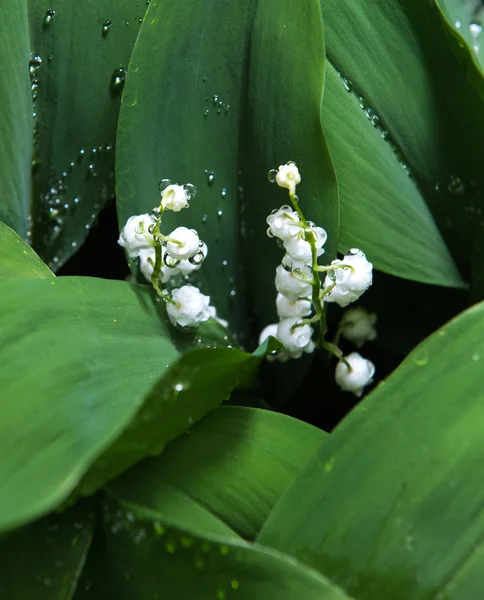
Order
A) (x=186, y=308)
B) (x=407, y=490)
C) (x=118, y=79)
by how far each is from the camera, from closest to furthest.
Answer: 1. (x=407, y=490)
2. (x=186, y=308)
3. (x=118, y=79)

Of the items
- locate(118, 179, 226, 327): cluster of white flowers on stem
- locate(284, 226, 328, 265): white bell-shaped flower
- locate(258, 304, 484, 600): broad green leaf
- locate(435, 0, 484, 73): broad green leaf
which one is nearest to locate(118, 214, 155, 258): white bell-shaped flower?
locate(118, 179, 226, 327): cluster of white flowers on stem

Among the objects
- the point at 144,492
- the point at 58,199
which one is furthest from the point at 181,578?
the point at 58,199

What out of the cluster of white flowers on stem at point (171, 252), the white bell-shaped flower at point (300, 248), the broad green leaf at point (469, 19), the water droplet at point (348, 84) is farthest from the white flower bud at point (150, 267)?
the broad green leaf at point (469, 19)

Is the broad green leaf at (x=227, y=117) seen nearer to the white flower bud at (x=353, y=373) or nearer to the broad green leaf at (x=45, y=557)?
the white flower bud at (x=353, y=373)

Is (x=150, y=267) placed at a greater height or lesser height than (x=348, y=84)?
lesser

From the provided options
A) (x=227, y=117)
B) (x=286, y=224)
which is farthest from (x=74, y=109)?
(x=286, y=224)

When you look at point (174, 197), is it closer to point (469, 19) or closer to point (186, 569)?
point (186, 569)
